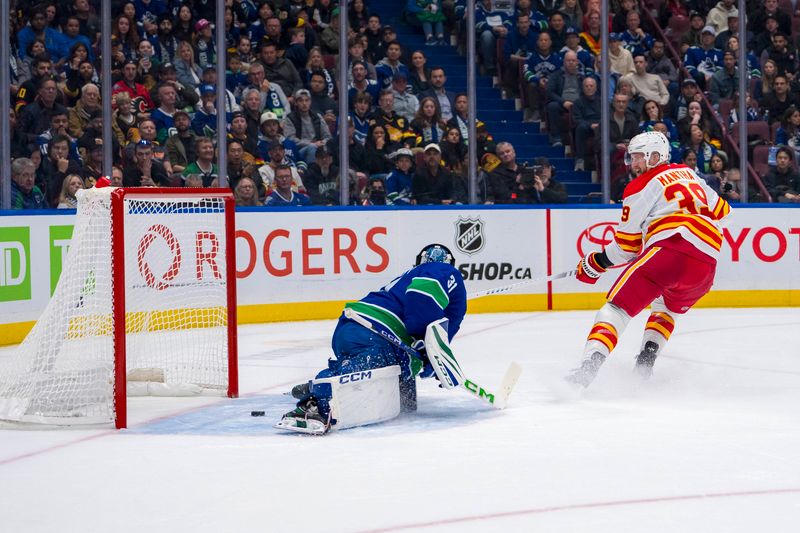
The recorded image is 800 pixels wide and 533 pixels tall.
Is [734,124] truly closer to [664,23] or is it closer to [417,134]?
[664,23]

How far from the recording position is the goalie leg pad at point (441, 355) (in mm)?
4242

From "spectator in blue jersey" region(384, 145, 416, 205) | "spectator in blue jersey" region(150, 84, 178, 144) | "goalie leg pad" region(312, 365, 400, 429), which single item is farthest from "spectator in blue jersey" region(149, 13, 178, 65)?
"goalie leg pad" region(312, 365, 400, 429)

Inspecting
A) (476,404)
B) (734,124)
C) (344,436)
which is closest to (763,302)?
(734,124)

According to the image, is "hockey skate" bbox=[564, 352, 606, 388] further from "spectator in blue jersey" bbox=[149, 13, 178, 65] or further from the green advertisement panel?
"spectator in blue jersey" bbox=[149, 13, 178, 65]

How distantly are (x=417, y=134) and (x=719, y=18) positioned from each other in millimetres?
2815

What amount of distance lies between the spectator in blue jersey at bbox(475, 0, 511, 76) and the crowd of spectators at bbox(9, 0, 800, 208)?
14mm

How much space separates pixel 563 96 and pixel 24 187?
434cm

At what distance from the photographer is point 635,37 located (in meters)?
9.90

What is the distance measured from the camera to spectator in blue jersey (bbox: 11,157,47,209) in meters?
7.20

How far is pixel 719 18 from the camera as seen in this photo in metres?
9.86

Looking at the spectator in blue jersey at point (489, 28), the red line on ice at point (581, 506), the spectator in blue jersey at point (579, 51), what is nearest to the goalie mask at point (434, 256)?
the red line on ice at point (581, 506)

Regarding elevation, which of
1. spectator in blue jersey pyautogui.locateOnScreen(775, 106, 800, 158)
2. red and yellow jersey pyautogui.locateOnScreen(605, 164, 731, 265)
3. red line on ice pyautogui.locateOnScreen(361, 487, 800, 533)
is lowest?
Result: red line on ice pyautogui.locateOnScreen(361, 487, 800, 533)

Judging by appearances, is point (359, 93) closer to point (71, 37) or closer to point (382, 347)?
point (71, 37)

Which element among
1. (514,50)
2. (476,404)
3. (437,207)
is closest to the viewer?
(476,404)
